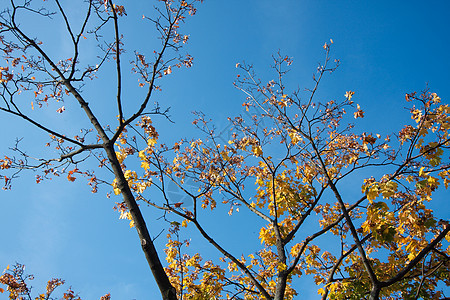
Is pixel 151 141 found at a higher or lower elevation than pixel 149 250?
higher

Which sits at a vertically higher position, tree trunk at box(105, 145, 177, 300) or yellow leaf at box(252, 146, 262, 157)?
yellow leaf at box(252, 146, 262, 157)

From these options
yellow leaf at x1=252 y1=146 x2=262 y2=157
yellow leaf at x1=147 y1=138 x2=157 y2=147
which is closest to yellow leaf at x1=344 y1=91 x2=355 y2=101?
yellow leaf at x1=252 y1=146 x2=262 y2=157

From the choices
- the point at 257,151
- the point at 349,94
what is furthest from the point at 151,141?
the point at 349,94

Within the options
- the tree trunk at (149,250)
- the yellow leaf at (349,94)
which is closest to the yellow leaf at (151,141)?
the tree trunk at (149,250)

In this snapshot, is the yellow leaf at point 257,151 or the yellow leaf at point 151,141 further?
the yellow leaf at point 257,151

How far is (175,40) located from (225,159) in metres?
2.68

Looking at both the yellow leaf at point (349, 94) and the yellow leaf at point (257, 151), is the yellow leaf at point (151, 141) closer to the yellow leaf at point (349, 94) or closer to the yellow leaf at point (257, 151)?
the yellow leaf at point (257, 151)

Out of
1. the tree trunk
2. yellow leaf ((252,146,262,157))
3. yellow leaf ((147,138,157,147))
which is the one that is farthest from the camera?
yellow leaf ((252,146,262,157))

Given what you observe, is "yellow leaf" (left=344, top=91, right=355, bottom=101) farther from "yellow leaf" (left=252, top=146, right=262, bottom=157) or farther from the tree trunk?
the tree trunk

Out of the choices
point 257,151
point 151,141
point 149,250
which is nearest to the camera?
point 149,250

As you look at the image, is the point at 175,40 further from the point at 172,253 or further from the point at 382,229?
the point at 382,229

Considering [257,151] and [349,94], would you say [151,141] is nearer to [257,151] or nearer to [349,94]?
[257,151]

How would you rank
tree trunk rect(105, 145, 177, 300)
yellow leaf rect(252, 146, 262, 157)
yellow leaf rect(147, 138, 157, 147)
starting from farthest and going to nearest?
yellow leaf rect(252, 146, 262, 157)
yellow leaf rect(147, 138, 157, 147)
tree trunk rect(105, 145, 177, 300)

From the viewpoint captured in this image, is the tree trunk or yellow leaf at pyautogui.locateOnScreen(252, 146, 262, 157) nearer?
the tree trunk
